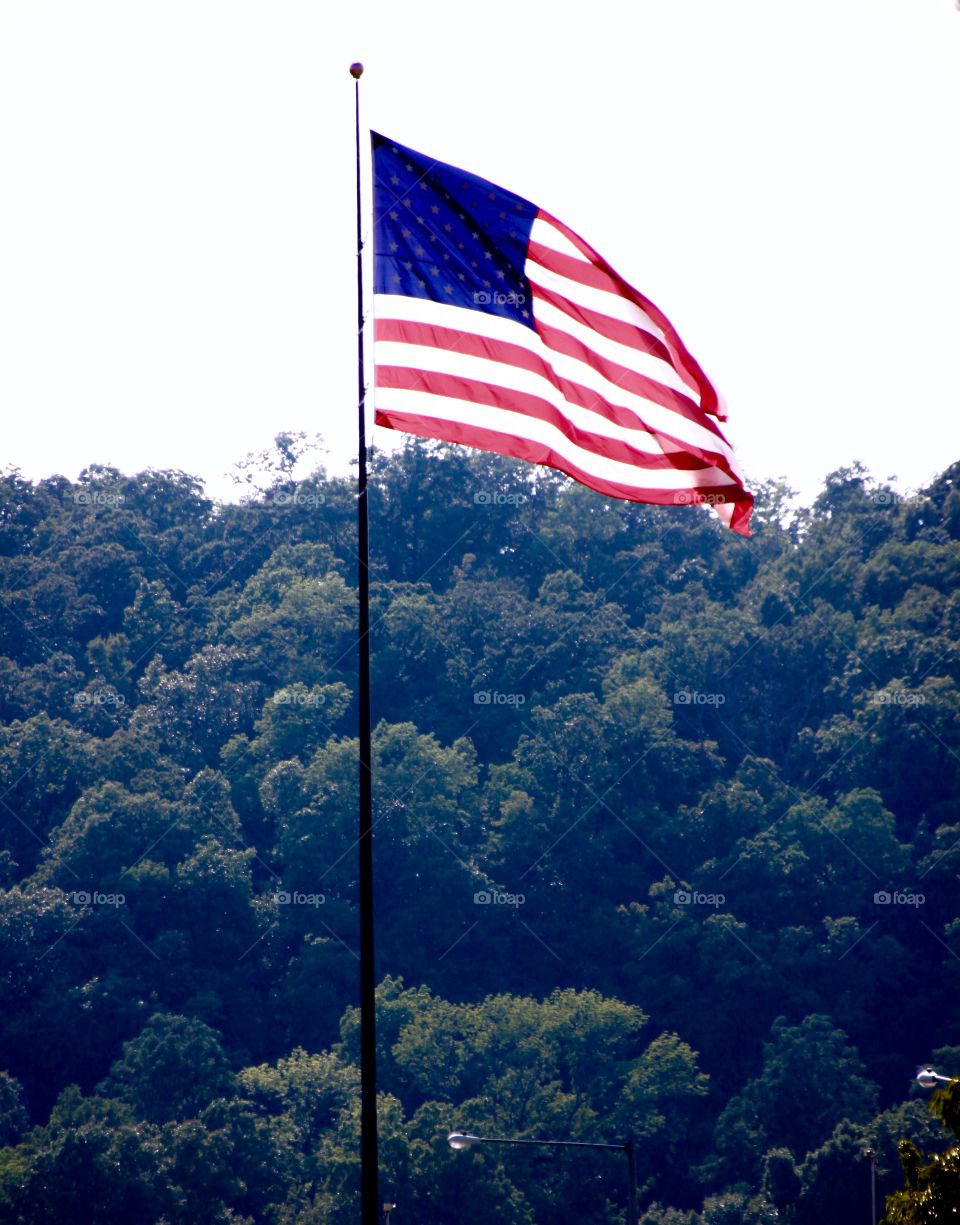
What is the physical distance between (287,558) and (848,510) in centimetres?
3119

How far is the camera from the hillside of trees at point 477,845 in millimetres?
61906

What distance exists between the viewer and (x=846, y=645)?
288 ft

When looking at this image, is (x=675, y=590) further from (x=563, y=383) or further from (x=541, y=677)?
(x=563, y=383)

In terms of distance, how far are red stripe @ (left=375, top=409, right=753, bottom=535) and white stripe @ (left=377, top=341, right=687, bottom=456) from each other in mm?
473
